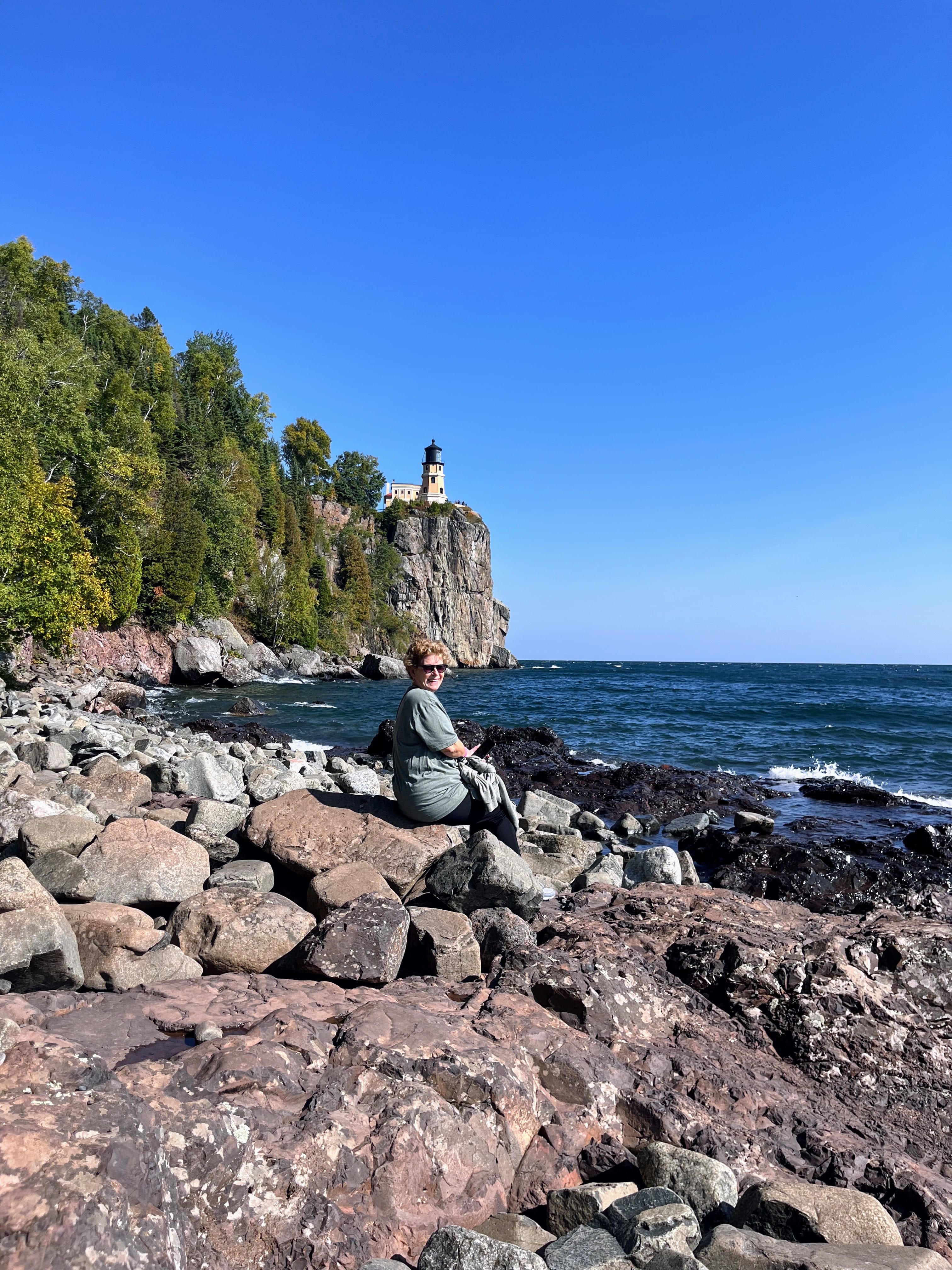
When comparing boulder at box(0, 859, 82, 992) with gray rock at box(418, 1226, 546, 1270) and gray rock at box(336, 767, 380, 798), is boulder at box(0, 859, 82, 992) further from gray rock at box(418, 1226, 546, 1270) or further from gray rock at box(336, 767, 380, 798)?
gray rock at box(336, 767, 380, 798)

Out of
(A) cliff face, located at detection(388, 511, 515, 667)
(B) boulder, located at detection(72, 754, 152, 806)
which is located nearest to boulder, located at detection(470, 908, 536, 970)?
(B) boulder, located at detection(72, 754, 152, 806)

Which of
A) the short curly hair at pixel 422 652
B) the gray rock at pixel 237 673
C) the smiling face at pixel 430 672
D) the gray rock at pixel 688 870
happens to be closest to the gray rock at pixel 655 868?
the gray rock at pixel 688 870

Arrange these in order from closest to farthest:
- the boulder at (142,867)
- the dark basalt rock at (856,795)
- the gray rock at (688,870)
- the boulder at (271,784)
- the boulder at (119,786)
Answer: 1. the boulder at (142,867)
2. the boulder at (119,786)
3. the boulder at (271,784)
4. the gray rock at (688,870)
5. the dark basalt rock at (856,795)

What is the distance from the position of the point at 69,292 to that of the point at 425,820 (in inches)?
2807

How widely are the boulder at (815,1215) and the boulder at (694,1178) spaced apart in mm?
117

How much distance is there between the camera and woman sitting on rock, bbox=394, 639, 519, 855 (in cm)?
659

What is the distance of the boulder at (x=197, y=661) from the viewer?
4503 centimetres

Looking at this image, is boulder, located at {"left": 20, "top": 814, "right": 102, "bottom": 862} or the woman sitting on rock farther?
the woman sitting on rock

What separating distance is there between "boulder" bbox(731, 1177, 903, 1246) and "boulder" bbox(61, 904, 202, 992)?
317 centimetres

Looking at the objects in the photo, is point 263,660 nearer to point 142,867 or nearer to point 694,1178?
point 142,867

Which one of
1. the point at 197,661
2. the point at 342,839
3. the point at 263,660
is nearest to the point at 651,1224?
the point at 342,839

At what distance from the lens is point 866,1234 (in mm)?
3088

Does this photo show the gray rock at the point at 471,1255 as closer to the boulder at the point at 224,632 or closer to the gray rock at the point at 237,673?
the gray rock at the point at 237,673

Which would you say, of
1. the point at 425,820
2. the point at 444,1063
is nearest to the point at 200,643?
the point at 425,820
